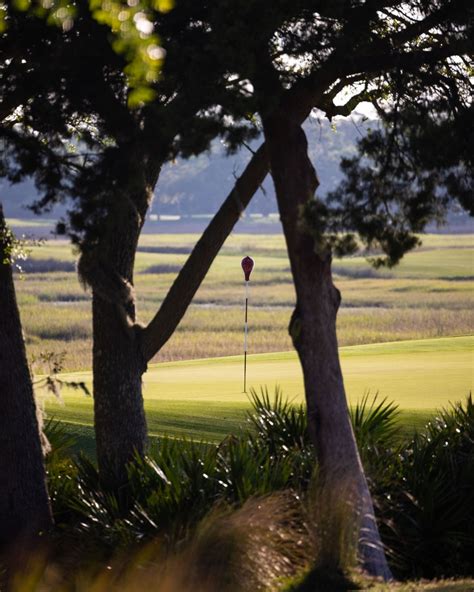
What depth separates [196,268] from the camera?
492 inches

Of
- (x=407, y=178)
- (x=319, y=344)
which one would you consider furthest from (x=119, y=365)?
(x=407, y=178)

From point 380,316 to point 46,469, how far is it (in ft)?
164

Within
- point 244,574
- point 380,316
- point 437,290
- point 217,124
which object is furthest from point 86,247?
point 437,290

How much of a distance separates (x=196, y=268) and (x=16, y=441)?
2.67 m

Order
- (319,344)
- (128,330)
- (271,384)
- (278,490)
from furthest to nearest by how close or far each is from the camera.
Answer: (271,384)
(128,330)
(319,344)
(278,490)

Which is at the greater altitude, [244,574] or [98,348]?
[98,348]

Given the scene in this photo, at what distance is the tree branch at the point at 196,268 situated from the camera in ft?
40.6

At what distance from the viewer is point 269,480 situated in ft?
33.7

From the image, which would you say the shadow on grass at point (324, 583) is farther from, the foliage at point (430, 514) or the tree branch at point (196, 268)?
the tree branch at point (196, 268)

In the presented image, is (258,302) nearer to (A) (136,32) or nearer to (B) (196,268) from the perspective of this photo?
(B) (196,268)

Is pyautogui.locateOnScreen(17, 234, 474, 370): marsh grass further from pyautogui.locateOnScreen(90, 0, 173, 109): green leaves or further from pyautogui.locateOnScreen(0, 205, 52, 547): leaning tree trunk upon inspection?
pyautogui.locateOnScreen(90, 0, 173, 109): green leaves

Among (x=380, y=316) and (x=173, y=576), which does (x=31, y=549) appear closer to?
(x=173, y=576)

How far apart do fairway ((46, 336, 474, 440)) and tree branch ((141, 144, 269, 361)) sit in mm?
2693

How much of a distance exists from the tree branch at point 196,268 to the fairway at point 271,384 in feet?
8.84
